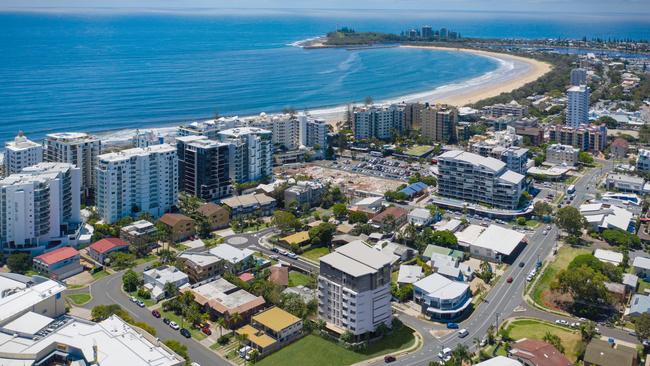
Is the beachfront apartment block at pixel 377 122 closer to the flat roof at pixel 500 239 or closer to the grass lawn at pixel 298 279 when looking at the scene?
the flat roof at pixel 500 239

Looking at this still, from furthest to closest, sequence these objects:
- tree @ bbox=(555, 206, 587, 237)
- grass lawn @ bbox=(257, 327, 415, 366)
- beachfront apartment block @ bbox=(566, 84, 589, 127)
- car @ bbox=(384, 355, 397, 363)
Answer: beachfront apartment block @ bbox=(566, 84, 589, 127) → tree @ bbox=(555, 206, 587, 237) → grass lawn @ bbox=(257, 327, 415, 366) → car @ bbox=(384, 355, 397, 363)

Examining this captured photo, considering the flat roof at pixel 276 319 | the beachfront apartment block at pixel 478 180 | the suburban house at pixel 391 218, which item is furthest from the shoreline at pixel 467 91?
the flat roof at pixel 276 319

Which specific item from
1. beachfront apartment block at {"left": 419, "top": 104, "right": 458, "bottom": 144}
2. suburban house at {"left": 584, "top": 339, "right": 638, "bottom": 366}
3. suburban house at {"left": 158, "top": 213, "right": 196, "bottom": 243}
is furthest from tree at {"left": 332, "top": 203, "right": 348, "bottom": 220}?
beachfront apartment block at {"left": 419, "top": 104, "right": 458, "bottom": 144}

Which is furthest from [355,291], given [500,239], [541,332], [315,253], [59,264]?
[59,264]

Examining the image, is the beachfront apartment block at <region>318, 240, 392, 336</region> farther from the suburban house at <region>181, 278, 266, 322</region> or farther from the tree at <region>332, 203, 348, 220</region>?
the tree at <region>332, 203, 348, 220</region>

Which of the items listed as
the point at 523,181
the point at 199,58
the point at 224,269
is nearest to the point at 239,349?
the point at 224,269

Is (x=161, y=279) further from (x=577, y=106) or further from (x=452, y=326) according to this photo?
(x=577, y=106)
